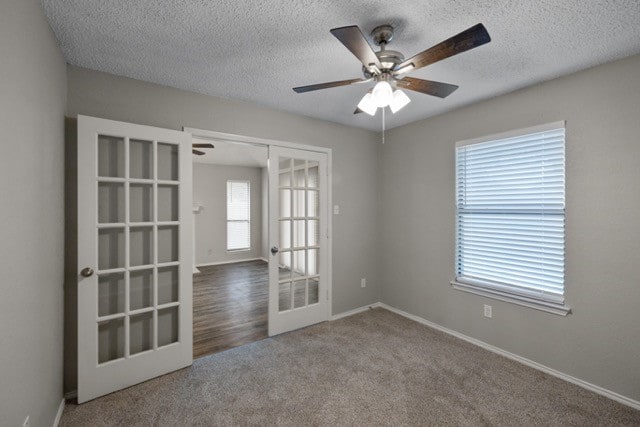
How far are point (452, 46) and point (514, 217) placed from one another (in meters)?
1.93

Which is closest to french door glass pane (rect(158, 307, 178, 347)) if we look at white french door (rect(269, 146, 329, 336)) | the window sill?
white french door (rect(269, 146, 329, 336))

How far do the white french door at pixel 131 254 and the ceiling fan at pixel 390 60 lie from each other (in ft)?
4.73

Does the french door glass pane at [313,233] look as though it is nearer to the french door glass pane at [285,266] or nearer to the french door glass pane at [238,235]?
the french door glass pane at [285,266]

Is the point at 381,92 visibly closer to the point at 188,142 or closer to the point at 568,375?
the point at 188,142

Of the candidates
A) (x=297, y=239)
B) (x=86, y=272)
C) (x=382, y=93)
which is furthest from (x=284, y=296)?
(x=382, y=93)

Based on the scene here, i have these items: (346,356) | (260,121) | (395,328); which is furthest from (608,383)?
(260,121)

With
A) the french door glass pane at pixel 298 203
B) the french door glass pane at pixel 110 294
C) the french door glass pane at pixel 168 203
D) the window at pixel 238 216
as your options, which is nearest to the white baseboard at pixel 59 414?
the french door glass pane at pixel 110 294

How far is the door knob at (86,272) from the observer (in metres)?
2.02

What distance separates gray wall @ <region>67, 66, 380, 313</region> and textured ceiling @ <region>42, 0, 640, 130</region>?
14 cm

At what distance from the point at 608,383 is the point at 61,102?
447 cm

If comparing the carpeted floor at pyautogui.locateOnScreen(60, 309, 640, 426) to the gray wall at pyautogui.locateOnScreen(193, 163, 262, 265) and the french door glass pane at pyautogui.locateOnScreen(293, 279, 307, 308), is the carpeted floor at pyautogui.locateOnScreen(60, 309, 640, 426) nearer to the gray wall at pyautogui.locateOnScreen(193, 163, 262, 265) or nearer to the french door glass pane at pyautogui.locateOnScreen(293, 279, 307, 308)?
the french door glass pane at pyautogui.locateOnScreen(293, 279, 307, 308)

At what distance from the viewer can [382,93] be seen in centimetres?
165

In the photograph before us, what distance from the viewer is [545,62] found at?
82.4 inches

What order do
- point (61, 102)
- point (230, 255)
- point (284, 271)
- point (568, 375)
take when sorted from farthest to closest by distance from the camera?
point (230, 255), point (284, 271), point (568, 375), point (61, 102)
